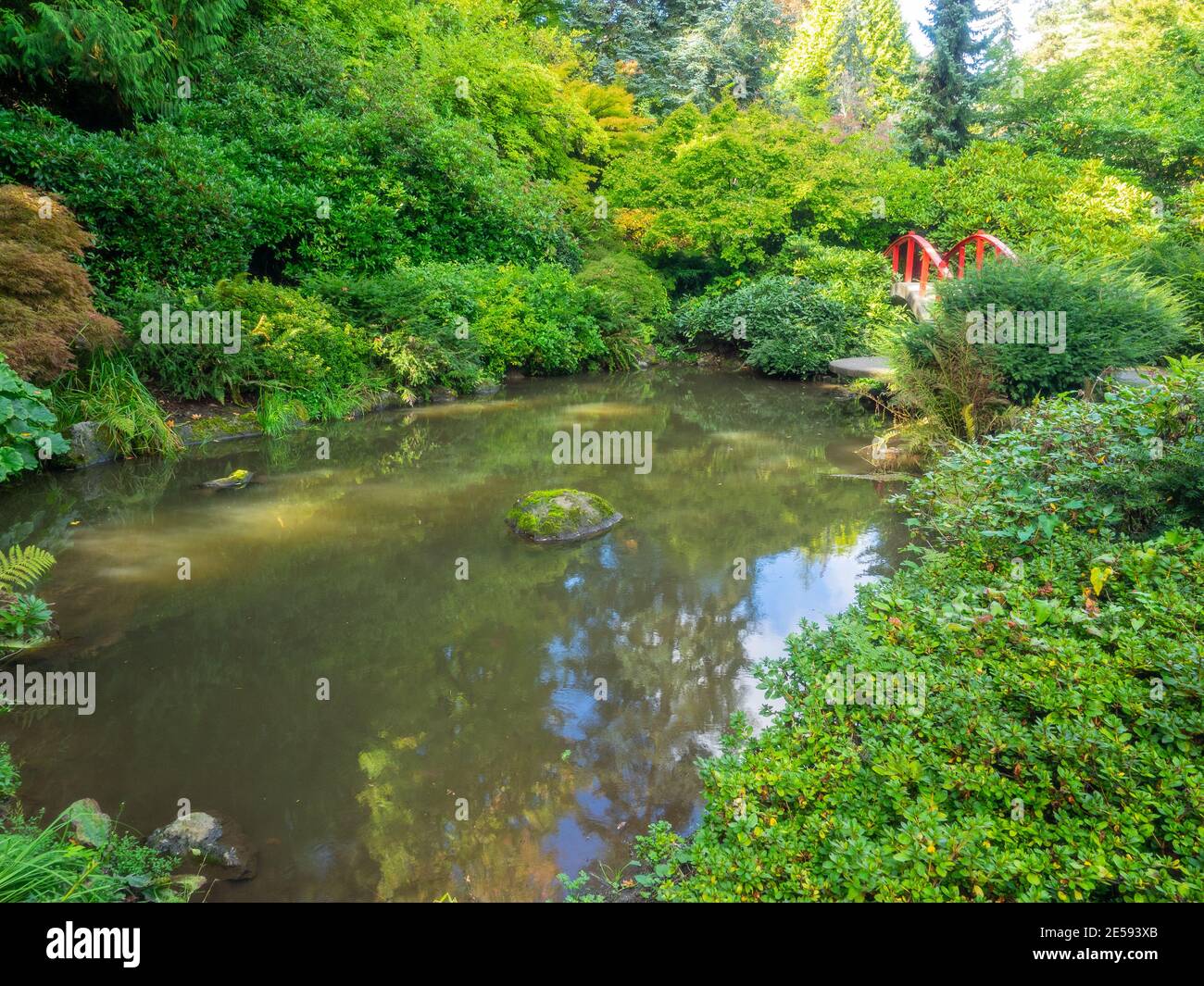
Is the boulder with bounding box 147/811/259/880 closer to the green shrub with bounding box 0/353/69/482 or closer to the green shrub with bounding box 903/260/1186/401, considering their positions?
the green shrub with bounding box 0/353/69/482

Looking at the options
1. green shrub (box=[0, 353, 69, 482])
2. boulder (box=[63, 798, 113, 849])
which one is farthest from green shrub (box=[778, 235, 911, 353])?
boulder (box=[63, 798, 113, 849])

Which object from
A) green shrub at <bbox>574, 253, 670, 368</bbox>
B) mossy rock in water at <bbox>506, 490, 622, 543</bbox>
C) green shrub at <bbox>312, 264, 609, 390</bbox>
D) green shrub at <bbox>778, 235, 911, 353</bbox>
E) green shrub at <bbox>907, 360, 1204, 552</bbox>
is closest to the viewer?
green shrub at <bbox>907, 360, 1204, 552</bbox>

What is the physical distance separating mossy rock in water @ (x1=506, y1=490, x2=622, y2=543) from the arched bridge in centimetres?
628

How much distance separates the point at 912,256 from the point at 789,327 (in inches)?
130

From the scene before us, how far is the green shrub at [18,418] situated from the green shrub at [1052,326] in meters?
8.62

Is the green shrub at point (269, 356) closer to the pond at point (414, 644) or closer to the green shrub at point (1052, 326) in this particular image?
the pond at point (414, 644)

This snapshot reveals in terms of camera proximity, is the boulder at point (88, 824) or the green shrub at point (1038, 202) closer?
the boulder at point (88, 824)

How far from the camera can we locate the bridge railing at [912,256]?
12758 mm

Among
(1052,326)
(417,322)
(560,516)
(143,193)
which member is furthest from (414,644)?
(417,322)

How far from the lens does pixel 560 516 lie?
21.9 feet

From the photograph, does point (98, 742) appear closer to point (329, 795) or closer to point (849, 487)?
point (329, 795)

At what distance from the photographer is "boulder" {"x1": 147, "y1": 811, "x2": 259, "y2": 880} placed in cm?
285

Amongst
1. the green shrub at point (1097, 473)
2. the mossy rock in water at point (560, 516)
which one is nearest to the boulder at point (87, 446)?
the mossy rock in water at point (560, 516)
